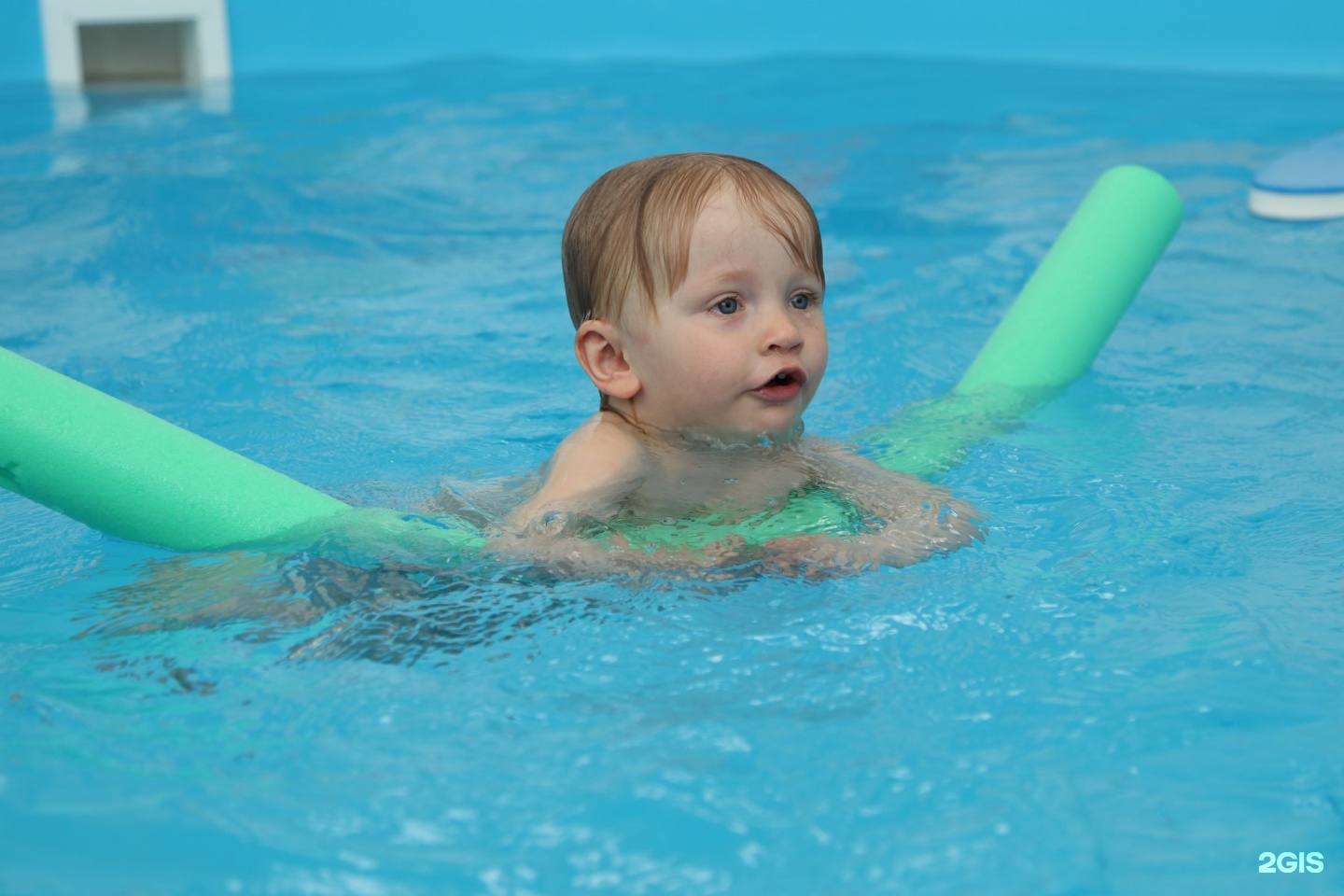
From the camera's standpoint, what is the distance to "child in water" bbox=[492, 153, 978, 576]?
2066mm

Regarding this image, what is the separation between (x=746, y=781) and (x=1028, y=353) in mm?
1636

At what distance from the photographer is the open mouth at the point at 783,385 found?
6.89 feet

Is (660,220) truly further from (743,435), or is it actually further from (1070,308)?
(1070,308)

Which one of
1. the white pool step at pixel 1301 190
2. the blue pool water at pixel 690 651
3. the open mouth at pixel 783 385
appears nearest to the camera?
the blue pool water at pixel 690 651

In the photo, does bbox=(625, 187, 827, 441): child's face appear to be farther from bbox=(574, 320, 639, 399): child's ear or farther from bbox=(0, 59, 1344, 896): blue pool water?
bbox=(0, 59, 1344, 896): blue pool water

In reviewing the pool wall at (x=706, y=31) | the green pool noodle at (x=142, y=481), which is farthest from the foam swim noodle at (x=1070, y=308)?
the pool wall at (x=706, y=31)

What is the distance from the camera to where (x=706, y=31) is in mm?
7898

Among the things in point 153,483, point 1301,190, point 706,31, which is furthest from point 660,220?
point 706,31

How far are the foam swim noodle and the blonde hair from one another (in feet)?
2.57

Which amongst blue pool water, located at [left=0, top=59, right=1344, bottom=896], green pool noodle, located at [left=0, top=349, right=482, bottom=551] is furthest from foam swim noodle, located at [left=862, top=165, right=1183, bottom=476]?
green pool noodle, located at [left=0, top=349, right=482, bottom=551]

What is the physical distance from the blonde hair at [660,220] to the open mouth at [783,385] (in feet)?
0.50

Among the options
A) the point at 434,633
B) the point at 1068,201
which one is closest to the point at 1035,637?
the point at 434,633

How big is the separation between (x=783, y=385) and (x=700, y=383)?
4.9 inches

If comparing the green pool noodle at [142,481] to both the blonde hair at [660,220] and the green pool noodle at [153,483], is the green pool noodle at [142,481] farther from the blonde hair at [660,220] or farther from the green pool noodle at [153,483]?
the blonde hair at [660,220]
